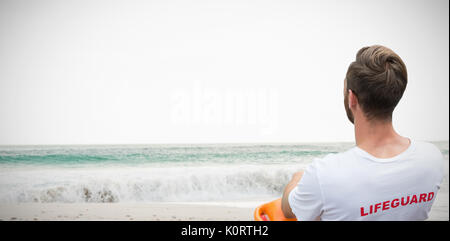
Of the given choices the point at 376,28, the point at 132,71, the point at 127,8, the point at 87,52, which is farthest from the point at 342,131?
the point at 87,52

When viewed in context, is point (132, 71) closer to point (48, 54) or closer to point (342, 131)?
point (48, 54)

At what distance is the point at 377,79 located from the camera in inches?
30.9

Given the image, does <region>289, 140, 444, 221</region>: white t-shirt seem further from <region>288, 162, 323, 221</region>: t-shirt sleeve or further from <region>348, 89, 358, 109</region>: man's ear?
<region>348, 89, 358, 109</region>: man's ear

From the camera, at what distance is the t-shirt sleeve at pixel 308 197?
2.55ft

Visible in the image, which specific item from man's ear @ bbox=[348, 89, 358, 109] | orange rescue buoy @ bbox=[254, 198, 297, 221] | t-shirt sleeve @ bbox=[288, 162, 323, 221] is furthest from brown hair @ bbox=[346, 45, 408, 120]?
orange rescue buoy @ bbox=[254, 198, 297, 221]

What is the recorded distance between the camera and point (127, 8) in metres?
15.1

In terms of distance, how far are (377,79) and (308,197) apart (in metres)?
0.44

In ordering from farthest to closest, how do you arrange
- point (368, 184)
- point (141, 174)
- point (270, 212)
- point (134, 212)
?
point (141, 174) → point (134, 212) → point (270, 212) → point (368, 184)

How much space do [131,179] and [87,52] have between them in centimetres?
1076

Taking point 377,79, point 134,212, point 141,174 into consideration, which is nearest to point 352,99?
point 377,79

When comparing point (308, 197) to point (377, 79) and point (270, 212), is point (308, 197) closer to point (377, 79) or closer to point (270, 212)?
point (270, 212)

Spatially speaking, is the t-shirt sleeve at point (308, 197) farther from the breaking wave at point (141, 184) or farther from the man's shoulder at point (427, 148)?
the breaking wave at point (141, 184)

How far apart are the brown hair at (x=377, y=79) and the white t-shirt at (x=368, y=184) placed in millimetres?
162

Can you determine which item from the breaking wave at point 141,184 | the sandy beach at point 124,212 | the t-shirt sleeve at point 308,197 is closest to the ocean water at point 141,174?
the breaking wave at point 141,184
